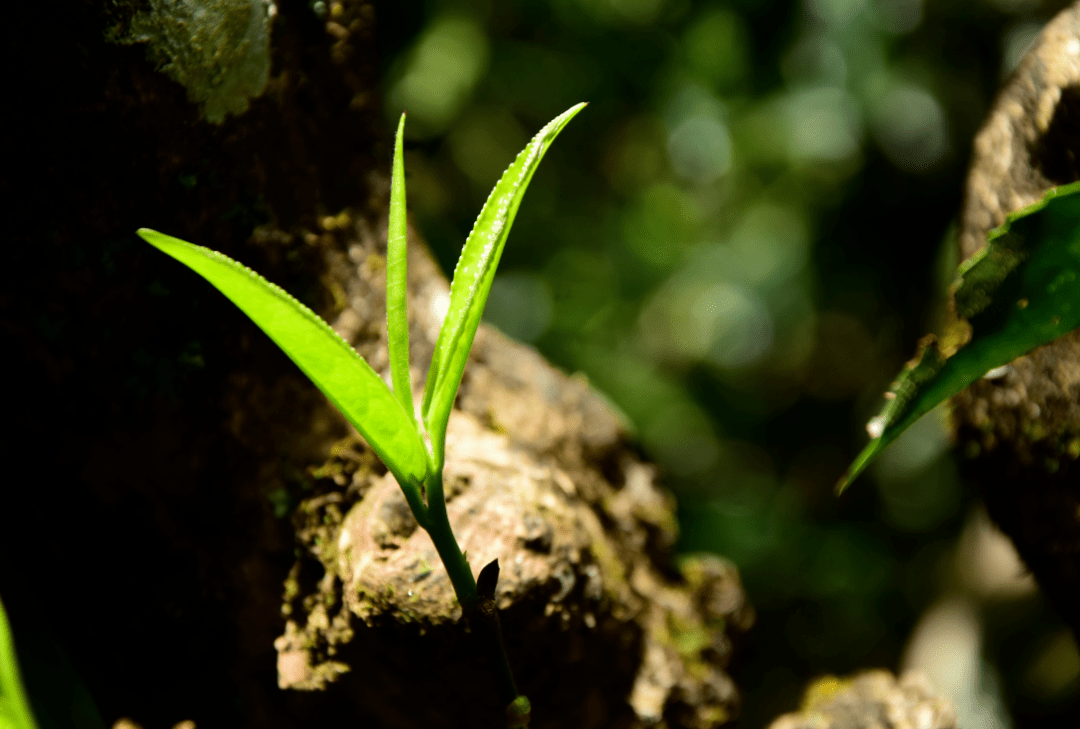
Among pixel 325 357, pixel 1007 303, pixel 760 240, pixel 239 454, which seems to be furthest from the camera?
pixel 760 240

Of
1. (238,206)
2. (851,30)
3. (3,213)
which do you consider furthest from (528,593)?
(851,30)

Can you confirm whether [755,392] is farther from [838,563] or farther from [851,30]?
[851,30]

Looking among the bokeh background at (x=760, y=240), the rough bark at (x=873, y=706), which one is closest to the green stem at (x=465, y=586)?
the rough bark at (x=873, y=706)

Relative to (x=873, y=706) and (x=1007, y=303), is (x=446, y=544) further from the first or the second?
(x=873, y=706)

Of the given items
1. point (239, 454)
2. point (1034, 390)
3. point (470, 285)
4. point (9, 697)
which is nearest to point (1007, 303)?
point (1034, 390)

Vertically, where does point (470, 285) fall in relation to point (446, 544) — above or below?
above

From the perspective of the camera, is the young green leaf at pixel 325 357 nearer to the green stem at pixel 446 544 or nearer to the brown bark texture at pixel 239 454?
the green stem at pixel 446 544

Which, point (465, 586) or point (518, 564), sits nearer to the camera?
point (465, 586)
